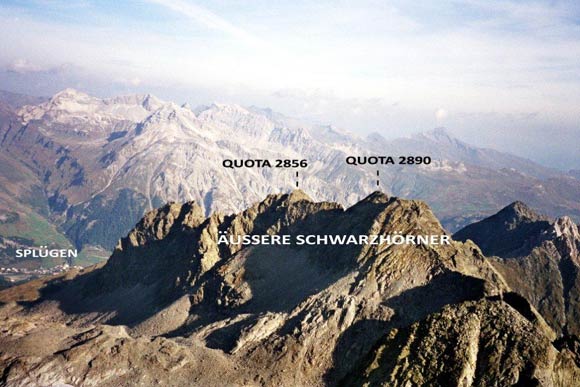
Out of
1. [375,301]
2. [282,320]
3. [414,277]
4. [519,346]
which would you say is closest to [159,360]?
[282,320]

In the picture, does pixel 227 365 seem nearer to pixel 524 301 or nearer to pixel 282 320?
pixel 282 320

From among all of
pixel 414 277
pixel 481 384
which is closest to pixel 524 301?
pixel 414 277

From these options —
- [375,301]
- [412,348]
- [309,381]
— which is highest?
[412,348]

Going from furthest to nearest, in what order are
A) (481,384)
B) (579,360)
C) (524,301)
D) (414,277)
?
1. (414,277)
2. (524,301)
3. (579,360)
4. (481,384)

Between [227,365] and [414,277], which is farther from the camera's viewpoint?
[414,277]

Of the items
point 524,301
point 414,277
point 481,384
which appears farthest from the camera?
point 414,277

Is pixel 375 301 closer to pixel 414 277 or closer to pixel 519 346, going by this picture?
pixel 414 277

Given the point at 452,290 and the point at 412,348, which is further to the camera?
the point at 452,290

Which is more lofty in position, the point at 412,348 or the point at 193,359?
the point at 412,348

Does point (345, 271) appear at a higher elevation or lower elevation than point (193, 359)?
higher
